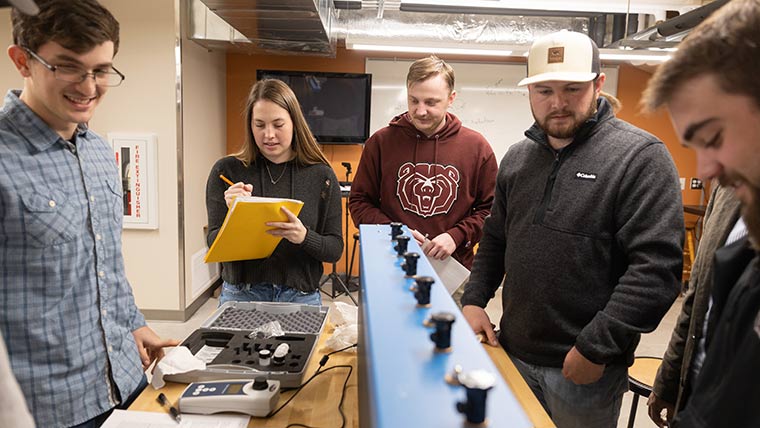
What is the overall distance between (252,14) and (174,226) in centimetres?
162

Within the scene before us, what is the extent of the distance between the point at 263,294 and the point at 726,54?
1476mm

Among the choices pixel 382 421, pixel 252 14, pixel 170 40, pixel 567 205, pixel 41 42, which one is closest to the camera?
pixel 382 421

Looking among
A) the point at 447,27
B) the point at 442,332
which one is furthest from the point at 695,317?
the point at 447,27

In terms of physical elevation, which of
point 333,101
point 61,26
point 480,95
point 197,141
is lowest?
point 197,141

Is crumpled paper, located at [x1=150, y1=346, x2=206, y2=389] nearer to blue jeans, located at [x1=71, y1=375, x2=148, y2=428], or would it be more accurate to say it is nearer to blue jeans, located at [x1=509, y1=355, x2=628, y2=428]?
blue jeans, located at [x1=71, y1=375, x2=148, y2=428]

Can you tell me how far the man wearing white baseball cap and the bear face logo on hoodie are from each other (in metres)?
0.45

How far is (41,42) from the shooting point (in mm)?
987

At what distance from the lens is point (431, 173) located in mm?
1919

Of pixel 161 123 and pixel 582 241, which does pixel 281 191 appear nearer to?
pixel 582 241

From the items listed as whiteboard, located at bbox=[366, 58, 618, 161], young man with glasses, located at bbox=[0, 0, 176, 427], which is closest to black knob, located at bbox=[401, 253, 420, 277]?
young man with glasses, located at bbox=[0, 0, 176, 427]

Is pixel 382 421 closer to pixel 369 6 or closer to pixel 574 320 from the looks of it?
pixel 574 320

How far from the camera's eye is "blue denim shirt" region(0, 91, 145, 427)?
979 millimetres

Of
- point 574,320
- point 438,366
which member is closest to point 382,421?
point 438,366

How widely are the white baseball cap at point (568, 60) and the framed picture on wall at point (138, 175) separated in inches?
119
